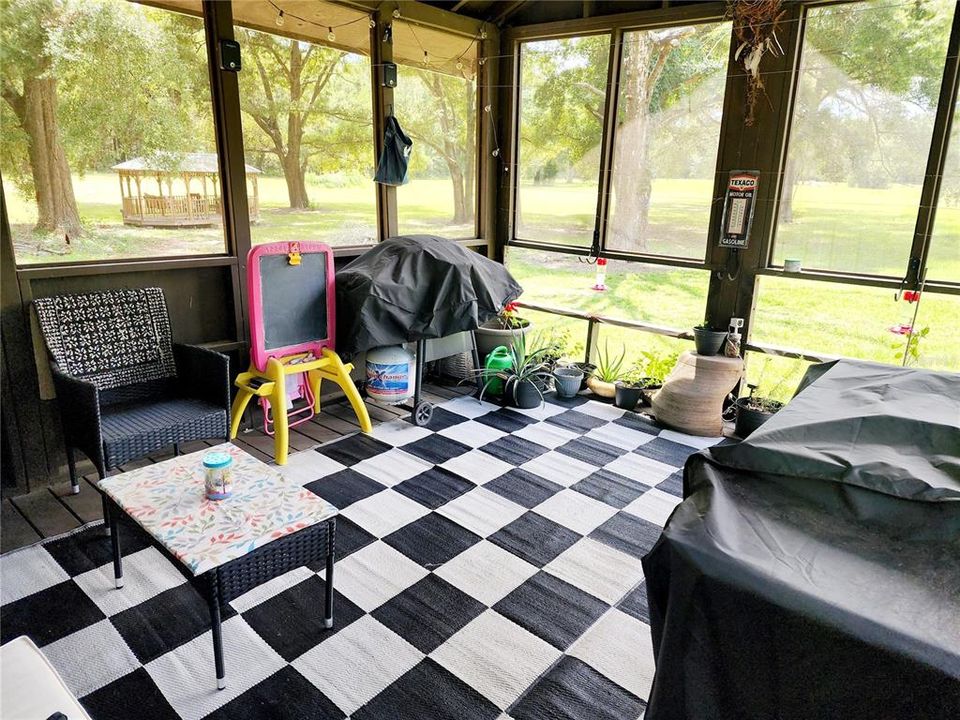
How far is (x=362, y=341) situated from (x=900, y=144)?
3097 mm

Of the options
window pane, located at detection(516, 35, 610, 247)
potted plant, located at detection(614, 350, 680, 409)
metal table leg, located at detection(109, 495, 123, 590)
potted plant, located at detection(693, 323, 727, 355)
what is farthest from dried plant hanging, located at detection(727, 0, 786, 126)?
metal table leg, located at detection(109, 495, 123, 590)

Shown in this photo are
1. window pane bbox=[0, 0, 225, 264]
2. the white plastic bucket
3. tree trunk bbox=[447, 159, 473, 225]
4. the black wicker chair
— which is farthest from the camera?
tree trunk bbox=[447, 159, 473, 225]

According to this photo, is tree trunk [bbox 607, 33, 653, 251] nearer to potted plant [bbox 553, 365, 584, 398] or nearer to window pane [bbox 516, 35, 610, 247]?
window pane [bbox 516, 35, 610, 247]

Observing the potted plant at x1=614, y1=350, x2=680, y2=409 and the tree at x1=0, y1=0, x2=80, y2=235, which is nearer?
the tree at x1=0, y1=0, x2=80, y2=235

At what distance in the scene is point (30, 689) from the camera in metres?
1.23

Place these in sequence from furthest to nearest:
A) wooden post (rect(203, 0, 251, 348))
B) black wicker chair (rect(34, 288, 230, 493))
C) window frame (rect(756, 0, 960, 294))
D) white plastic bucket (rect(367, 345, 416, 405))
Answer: white plastic bucket (rect(367, 345, 416, 405)), wooden post (rect(203, 0, 251, 348)), window frame (rect(756, 0, 960, 294)), black wicker chair (rect(34, 288, 230, 493))

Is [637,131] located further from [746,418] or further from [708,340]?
[746,418]

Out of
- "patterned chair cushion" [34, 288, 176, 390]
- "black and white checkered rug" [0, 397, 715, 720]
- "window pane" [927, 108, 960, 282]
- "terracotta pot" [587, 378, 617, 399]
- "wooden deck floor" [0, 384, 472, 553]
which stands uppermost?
"window pane" [927, 108, 960, 282]

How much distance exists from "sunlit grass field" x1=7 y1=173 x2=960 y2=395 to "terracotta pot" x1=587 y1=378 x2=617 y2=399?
1.15ft

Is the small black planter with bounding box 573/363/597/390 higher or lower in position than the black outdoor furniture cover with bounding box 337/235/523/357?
lower

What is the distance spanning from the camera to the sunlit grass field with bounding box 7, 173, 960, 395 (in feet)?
10.4

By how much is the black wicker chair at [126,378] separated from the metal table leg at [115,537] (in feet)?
1.47

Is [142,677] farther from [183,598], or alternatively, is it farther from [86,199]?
[86,199]

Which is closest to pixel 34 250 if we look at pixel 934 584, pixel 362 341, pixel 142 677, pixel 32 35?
pixel 32 35
